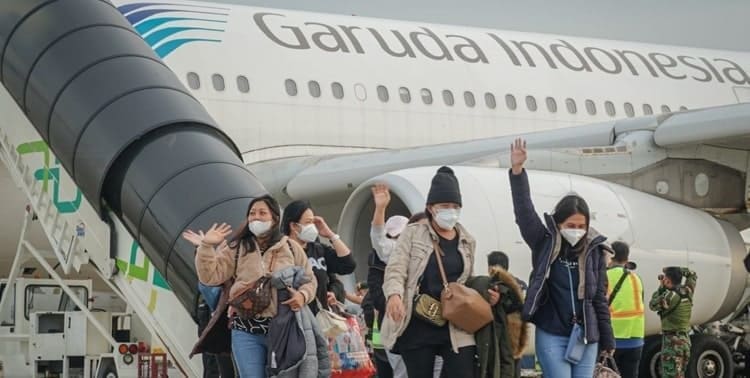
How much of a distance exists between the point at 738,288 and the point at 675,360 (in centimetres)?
159

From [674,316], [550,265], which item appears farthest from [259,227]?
[674,316]

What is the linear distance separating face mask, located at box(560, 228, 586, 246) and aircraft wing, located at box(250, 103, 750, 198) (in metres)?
5.50

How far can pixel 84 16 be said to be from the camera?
30.5 feet

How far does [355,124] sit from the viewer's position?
14.9 m

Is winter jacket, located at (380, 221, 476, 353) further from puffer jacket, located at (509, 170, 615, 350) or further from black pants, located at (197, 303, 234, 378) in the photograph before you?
black pants, located at (197, 303, 234, 378)

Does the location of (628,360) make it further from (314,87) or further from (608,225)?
(314,87)

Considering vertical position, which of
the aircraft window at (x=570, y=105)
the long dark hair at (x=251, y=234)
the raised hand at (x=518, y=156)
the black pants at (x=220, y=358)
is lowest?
the black pants at (x=220, y=358)

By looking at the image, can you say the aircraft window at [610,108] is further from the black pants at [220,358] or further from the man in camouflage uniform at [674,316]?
the black pants at [220,358]

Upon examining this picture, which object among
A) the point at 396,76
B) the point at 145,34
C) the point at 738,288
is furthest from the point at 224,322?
the point at 396,76

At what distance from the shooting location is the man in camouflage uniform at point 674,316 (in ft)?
34.9

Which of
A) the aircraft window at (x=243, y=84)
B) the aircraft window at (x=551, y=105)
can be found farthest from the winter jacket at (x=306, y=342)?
the aircraft window at (x=551, y=105)

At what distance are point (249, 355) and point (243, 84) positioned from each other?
791cm

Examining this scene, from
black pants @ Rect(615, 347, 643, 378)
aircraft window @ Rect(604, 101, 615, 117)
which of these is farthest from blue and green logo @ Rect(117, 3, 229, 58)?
black pants @ Rect(615, 347, 643, 378)

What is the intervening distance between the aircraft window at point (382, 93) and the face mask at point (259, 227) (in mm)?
8770
